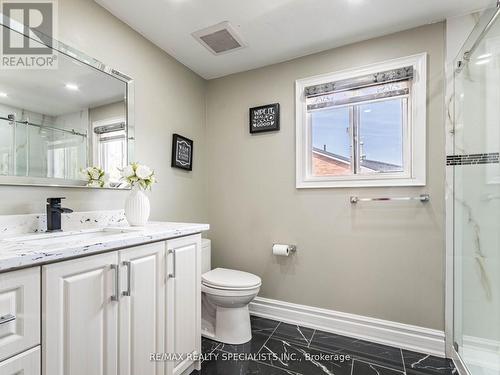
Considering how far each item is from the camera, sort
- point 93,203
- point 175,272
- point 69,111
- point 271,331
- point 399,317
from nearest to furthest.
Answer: point 175,272 < point 69,111 < point 93,203 < point 399,317 < point 271,331

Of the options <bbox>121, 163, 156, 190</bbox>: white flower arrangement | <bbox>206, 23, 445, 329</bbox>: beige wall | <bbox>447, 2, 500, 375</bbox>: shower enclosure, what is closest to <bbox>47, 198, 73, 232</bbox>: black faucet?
<bbox>121, 163, 156, 190</bbox>: white flower arrangement

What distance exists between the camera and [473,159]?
1.61 metres

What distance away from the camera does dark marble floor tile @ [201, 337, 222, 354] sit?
6.05ft

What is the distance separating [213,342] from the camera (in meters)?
1.95

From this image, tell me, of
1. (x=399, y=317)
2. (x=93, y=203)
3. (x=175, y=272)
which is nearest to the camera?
(x=175, y=272)

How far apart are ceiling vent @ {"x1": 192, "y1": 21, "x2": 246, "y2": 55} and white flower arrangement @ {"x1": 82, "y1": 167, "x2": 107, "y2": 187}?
124 cm

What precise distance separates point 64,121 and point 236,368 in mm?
1835

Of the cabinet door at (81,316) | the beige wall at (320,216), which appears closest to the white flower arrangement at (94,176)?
the cabinet door at (81,316)

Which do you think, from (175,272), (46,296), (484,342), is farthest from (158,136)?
(484,342)

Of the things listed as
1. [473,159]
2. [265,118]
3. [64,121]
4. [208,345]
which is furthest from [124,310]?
[473,159]

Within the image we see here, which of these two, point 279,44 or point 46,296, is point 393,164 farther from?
point 46,296

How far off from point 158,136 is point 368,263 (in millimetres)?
1954
